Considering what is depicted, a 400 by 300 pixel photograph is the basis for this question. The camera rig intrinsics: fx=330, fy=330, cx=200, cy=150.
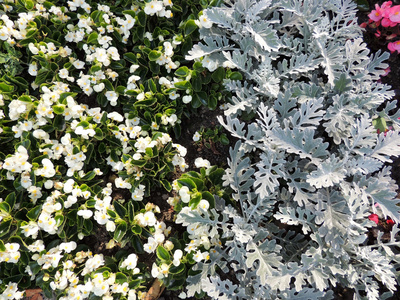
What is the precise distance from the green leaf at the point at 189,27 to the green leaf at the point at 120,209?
1.17 meters

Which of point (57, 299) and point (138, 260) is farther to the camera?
point (138, 260)

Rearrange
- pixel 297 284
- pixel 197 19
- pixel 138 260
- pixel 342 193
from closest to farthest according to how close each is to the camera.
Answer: pixel 297 284 < pixel 342 193 < pixel 138 260 < pixel 197 19

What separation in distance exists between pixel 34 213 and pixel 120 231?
0.50 meters

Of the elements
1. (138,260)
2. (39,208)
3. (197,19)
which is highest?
(197,19)

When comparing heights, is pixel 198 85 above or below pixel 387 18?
below

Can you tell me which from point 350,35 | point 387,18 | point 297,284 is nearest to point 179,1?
point 350,35

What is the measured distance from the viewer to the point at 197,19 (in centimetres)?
222

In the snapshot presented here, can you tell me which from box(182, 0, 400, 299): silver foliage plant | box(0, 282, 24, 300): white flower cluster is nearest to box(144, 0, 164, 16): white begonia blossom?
box(182, 0, 400, 299): silver foliage plant

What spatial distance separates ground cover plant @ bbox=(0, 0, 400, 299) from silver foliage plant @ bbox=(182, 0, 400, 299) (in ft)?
0.03

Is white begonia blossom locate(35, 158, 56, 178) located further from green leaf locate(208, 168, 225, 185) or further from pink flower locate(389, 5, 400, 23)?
pink flower locate(389, 5, 400, 23)

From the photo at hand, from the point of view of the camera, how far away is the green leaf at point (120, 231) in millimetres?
1854

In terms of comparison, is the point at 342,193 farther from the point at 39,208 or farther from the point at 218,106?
the point at 39,208

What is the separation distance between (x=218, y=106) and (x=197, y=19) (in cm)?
60

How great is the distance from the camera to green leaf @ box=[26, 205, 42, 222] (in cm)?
187
